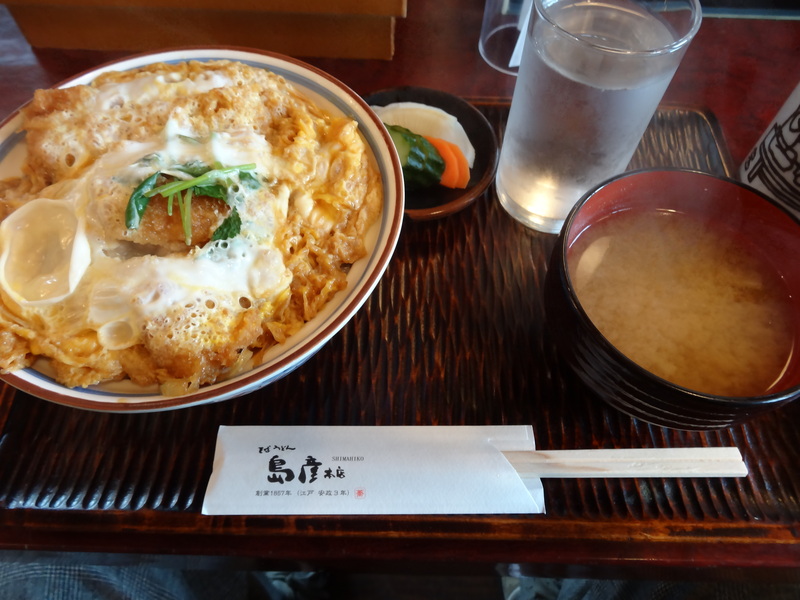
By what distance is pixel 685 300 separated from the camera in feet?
3.90

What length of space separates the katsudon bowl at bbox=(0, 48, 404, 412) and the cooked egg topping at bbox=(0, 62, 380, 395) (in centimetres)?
3

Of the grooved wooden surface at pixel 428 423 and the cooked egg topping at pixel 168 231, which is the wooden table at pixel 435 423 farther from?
the cooked egg topping at pixel 168 231

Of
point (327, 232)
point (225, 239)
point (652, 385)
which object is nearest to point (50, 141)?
point (225, 239)

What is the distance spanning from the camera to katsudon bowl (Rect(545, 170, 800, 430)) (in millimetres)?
1075

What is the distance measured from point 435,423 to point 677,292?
628 millimetres

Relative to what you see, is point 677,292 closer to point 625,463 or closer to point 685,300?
point 685,300

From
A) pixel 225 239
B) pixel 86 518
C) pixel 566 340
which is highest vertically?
pixel 225 239

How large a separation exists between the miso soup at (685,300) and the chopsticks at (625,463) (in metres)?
0.17

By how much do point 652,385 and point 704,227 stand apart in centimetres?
53

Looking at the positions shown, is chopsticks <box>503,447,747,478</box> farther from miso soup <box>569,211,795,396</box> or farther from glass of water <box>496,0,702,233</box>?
glass of water <box>496,0,702,233</box>

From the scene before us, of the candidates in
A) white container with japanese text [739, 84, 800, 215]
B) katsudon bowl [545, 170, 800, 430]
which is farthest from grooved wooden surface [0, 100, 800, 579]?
white container with japanese text [739, 84, 800, 215]

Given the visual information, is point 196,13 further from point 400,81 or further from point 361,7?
point 400,81

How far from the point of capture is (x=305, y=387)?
1.26m

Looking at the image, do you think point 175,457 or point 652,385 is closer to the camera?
point 652,385
